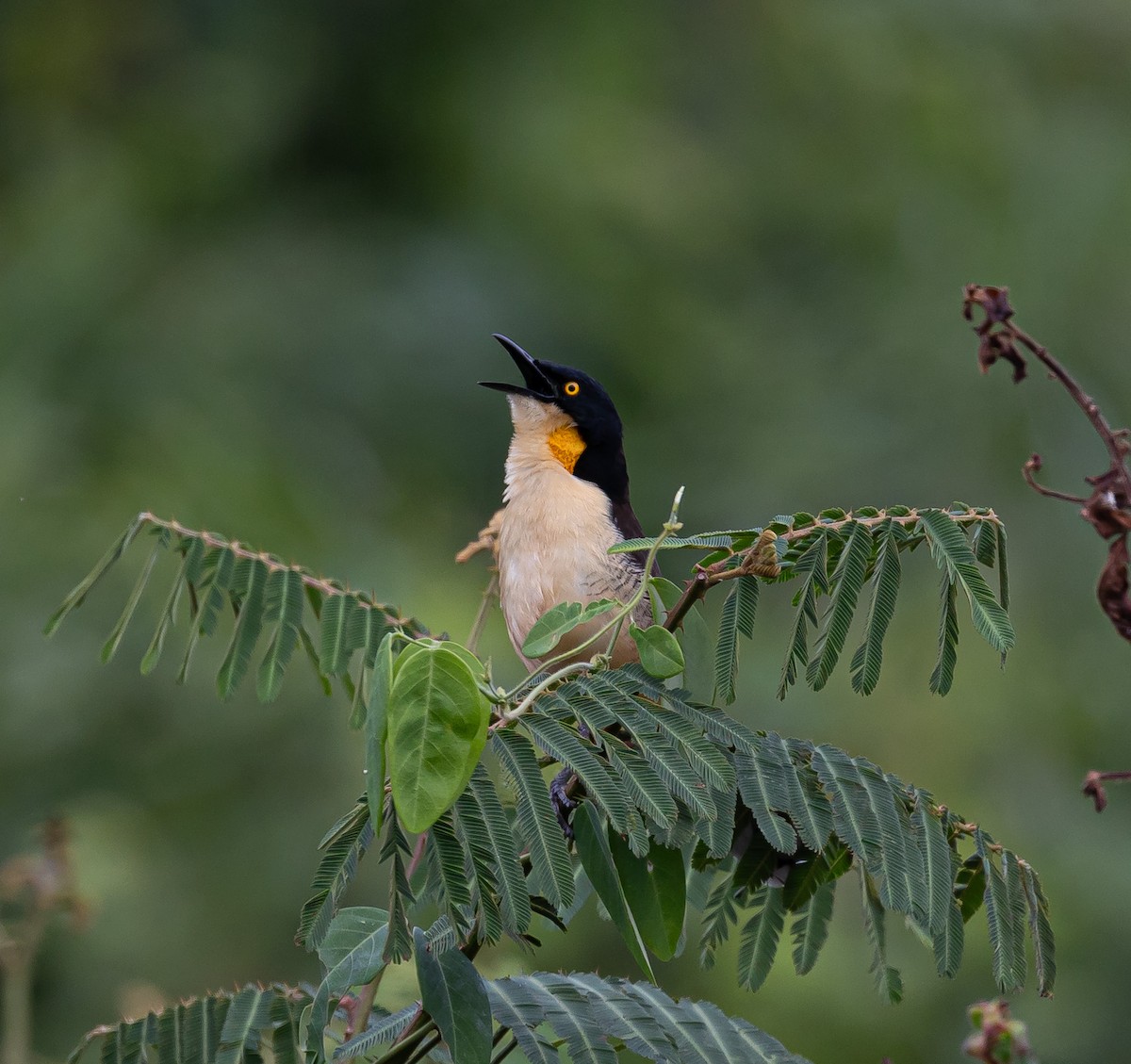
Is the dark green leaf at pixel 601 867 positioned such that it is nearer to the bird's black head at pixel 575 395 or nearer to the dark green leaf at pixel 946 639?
the dark green leaf at pixel 946 639

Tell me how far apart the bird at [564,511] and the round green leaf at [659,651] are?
772 mm

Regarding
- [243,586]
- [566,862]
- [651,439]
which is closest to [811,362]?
[651,439]

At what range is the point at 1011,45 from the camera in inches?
563

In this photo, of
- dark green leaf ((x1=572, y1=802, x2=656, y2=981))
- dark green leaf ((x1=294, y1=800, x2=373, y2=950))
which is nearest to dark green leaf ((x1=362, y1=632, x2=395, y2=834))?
dark green leaf ((x1=294, y1=800, x2=373, y2=950))

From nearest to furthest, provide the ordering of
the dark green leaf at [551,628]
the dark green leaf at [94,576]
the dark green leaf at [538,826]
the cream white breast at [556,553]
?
the dark green leaf at [538,826]
the dark green leaf at [551,628]
the dark green leaf at [94,576]
the cream white breast at [556,553]

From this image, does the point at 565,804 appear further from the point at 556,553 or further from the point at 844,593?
the point at 556,553

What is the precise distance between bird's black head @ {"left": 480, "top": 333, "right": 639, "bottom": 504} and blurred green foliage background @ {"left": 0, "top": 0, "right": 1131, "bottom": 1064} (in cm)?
319

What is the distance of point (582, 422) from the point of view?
3.74m

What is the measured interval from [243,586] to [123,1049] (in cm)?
84

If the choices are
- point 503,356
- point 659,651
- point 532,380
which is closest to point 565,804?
point 659,651

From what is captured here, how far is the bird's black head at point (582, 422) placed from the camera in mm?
3674

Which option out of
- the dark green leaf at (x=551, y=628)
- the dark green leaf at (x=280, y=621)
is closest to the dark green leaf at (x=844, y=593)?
the dark green leaf at (x=551, y=628)

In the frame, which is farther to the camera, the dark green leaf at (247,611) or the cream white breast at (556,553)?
the cream white breast at (556,553)

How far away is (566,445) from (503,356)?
7445mm
